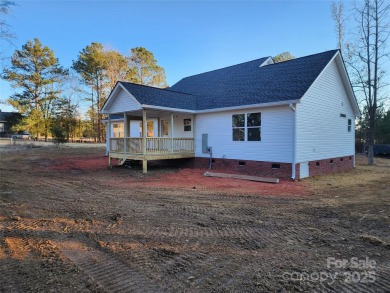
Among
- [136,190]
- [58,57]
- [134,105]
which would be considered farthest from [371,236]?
[58,57]

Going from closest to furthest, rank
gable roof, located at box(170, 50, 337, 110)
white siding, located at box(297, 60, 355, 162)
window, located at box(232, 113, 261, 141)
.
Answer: white siding, located at box(297, 60, 355, 162) < gable roof, located at box(170, 50, 337, 110) < window, located at box(232, 113, 261, 141)

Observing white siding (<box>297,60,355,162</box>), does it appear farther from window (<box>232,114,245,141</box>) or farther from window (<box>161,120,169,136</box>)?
window (<box>161,120,169,136</box>)

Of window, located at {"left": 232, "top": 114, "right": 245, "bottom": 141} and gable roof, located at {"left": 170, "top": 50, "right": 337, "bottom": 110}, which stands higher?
gable roof, located at {"left": 170, "top": 50, "right": 337, "bottom": 110}

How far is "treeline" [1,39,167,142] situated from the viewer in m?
36.1

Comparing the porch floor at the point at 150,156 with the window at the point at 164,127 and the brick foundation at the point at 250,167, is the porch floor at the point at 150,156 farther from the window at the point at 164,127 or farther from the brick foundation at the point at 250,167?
the window at the point at 164,127

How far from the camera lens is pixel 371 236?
4.23 metres

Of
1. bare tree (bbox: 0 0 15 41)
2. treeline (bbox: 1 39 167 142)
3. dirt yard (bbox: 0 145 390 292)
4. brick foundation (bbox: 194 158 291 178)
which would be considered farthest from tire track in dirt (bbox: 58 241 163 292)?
treeline (bbox: 1 39 167 142)

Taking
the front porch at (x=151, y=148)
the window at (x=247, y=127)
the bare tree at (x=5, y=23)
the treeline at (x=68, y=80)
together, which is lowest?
the front porch at (x=151, y=148)

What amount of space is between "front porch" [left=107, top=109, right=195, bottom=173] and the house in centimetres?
6

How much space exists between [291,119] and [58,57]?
40891 millimetres

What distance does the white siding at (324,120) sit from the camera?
37.3 feet

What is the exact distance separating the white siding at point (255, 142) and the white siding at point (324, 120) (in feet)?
1.84

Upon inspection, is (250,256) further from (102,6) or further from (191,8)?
(191,8)

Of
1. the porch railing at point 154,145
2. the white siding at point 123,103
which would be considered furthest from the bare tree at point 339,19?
the white siding at point 123,103
